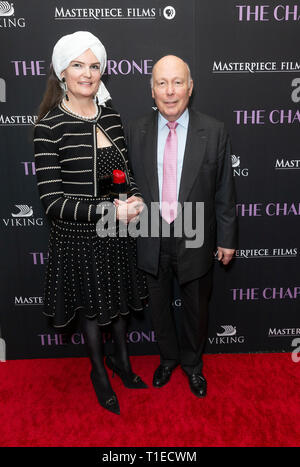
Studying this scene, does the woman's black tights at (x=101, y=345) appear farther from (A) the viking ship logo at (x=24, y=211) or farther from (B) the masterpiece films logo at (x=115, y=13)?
(B) the masterpiece films logo at (x=115, y=13)

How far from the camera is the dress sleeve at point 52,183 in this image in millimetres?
2191

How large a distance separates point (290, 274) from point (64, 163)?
1.72 metres

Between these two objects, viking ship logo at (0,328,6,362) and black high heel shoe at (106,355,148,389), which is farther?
Result: viking ship logo at (0,328,6,362)

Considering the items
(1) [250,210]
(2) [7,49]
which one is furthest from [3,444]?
(2) [7,49]

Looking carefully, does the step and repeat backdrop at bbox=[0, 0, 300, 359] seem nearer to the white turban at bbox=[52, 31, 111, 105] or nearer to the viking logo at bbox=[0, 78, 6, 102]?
the viking logo at bbox=[0, 78, 6, 102]

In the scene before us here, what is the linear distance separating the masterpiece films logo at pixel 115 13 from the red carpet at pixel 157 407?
221cm

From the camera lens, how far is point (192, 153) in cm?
236

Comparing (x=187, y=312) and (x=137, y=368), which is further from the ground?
(x=187, y=312)

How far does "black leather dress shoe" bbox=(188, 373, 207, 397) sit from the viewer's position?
277 cm

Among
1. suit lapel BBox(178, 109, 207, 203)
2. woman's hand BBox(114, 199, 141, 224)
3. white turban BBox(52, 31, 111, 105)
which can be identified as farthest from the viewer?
suit lapel BBox(178, 109, 207, 203)

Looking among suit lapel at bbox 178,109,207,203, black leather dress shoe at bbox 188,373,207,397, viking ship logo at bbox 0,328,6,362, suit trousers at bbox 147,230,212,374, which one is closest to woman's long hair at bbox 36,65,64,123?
suit lapel at bbox 178,109,207,203

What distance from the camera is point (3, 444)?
245 cm

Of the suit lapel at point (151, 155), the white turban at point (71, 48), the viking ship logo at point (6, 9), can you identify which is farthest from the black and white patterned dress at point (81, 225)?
the viking ship logo at point (6, 9)
